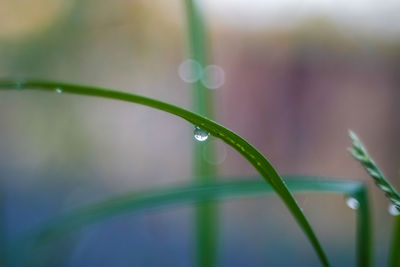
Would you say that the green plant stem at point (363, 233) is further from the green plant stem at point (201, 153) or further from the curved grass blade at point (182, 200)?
the green plant stem at point (201, 153)

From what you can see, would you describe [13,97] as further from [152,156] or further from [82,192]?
[152,156]

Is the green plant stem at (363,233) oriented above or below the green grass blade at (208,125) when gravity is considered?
below

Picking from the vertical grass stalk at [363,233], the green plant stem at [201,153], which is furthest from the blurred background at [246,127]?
the vertical grass stalk at [363,233]

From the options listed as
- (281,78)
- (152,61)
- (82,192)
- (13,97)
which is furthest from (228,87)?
(13,97)

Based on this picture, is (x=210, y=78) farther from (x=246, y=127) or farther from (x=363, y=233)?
(x=246, y=127)

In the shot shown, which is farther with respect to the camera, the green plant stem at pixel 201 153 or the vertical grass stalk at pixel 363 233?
the green plant stem at pixel 201 153

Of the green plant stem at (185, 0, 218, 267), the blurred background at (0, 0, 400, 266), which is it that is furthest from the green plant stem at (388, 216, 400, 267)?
the blurred background at (0, 0, 400, 266)
